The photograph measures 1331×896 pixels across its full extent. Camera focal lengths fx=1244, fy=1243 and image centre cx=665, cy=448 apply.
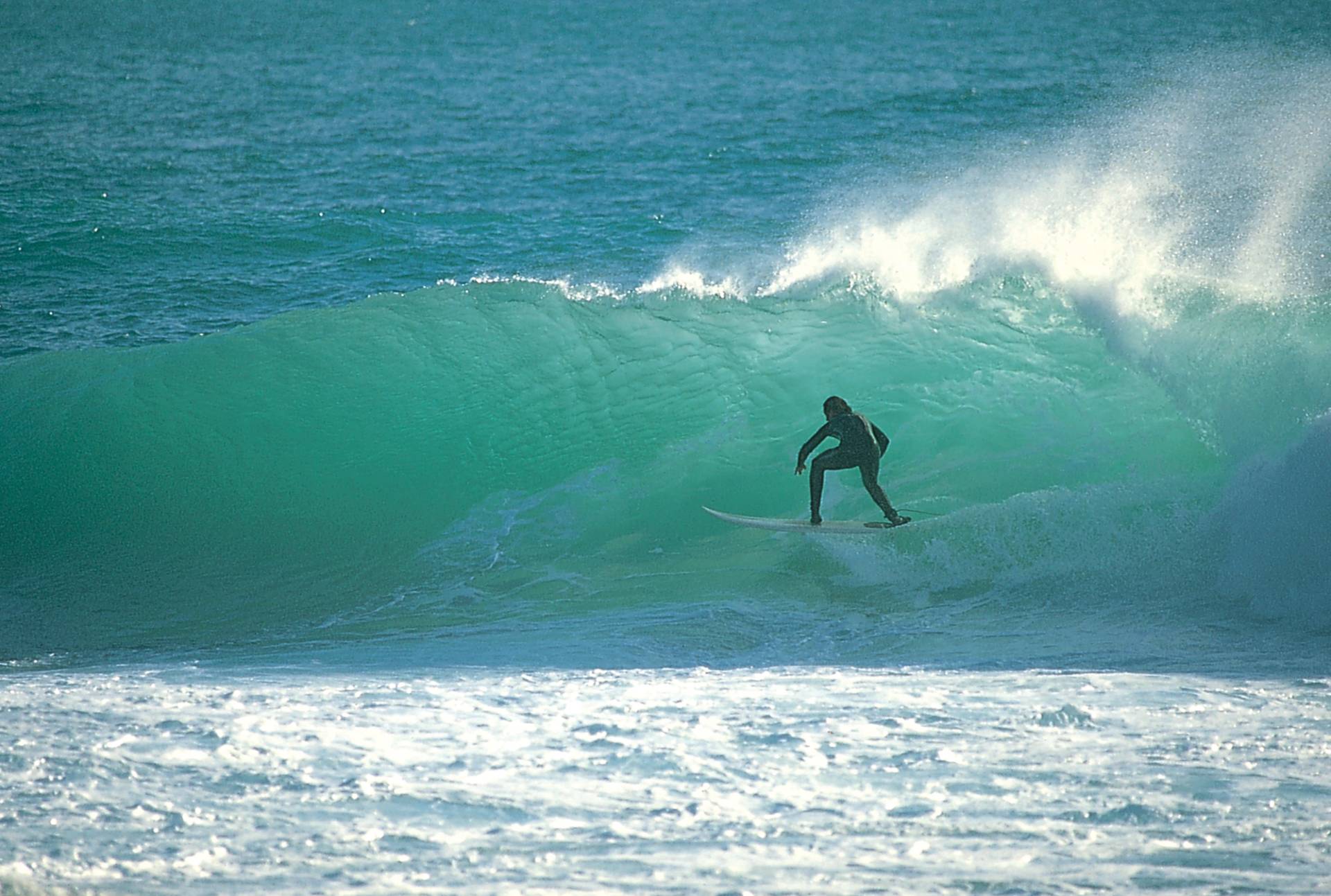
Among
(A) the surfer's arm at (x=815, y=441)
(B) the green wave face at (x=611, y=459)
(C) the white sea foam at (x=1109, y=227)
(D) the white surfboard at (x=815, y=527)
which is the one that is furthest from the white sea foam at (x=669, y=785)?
(C) the white sea foam at (x=1109, y=227)

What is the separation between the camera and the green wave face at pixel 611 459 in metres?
8.66

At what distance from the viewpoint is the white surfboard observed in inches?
344

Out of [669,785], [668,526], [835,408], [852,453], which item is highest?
[835,408]

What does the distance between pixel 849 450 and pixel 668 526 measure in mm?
1951

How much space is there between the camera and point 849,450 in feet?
27.4

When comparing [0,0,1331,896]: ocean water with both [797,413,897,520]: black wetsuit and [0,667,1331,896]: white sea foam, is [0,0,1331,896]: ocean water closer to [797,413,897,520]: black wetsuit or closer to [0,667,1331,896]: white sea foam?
[0,667,1331,896]: white sea foam

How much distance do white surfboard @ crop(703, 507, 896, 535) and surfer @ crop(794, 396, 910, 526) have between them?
0.19m

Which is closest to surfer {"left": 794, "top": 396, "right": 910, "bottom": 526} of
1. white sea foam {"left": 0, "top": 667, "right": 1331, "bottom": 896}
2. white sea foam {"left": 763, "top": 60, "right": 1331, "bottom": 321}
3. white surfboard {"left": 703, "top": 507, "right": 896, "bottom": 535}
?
white surfboard {"left": 703, "top": 507, "right": 896, "bottom": 535}

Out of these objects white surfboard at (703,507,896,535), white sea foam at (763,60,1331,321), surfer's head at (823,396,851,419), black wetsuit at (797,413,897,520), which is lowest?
white surfboard at (703,507,896,535)

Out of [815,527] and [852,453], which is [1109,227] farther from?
[815,527]

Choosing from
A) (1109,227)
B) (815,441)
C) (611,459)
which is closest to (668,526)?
(611,459)

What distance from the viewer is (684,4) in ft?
181

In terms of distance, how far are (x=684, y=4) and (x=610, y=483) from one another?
4929cm

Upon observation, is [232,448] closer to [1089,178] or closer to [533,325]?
[533,325]
